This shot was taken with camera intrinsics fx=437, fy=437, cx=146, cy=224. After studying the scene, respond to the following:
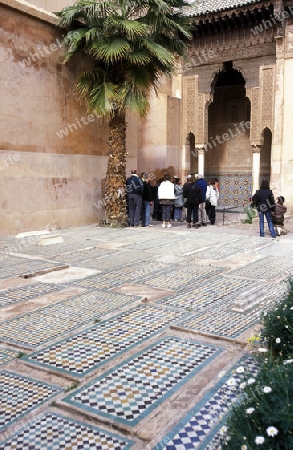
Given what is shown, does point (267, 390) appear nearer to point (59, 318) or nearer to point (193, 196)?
point (59, 318)

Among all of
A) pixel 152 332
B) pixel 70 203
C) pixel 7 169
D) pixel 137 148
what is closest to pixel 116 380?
pixel 152 332

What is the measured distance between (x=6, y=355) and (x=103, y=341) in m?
0.67

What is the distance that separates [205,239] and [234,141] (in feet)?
30.0

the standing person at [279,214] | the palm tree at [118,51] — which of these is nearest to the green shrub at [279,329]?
the standing person at [279,214]

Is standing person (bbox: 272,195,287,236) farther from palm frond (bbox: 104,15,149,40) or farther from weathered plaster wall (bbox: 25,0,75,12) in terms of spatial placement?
weathered plaster wall (bbox: 25,0,75,12)

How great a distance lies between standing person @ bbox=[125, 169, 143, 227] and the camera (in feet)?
32.1

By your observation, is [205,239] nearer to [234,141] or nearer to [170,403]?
[170,403]

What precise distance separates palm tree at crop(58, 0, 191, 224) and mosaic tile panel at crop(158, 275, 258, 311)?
522 centimetres

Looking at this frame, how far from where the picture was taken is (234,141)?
16.3m

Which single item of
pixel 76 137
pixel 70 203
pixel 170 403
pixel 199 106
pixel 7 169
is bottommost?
pixel 170 403

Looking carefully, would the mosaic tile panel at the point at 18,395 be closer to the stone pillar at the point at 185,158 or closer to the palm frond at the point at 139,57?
the palm frond at the point at 139,57

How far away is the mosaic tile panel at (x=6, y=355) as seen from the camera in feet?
9.39

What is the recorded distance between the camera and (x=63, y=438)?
1.99 metres

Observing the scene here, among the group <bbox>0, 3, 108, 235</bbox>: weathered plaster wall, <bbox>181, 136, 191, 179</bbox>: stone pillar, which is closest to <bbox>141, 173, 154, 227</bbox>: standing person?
<bbox>0, 3, 108, 235</bbox>: weathered plaster wall
